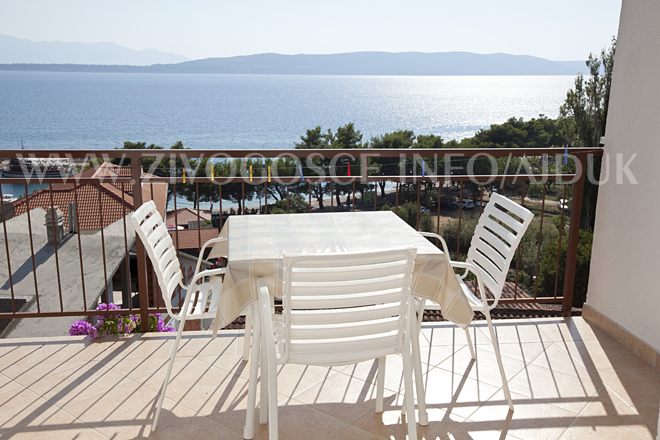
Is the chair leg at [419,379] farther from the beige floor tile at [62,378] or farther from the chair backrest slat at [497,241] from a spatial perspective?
the beige floor tile at [62,378]

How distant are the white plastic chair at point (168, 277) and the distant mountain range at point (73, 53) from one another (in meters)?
50.3

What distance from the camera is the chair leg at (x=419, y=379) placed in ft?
7.41

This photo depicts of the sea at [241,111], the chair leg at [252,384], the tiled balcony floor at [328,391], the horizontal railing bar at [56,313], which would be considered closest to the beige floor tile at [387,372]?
the tiled balcony floor at [328,391]

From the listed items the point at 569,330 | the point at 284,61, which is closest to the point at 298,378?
the point at 569,330

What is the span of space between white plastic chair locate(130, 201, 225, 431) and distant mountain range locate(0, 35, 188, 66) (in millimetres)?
50336

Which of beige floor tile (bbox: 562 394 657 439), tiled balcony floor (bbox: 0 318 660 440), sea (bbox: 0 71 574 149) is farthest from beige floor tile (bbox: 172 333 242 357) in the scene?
sea (bbox: 0 71 574 149)

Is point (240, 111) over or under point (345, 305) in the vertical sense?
under

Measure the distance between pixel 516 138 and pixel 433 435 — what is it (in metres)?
24.0

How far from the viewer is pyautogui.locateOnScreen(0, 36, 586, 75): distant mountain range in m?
49.7

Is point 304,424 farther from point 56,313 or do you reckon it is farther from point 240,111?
point 240,111

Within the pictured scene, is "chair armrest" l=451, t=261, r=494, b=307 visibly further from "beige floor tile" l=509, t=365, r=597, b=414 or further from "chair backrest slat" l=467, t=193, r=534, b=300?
"beige floor tile" l=509, t=365, r=597, b=414

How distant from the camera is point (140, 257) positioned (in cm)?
346

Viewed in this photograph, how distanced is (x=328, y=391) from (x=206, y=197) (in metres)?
26.8

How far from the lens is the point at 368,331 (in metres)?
2.02
